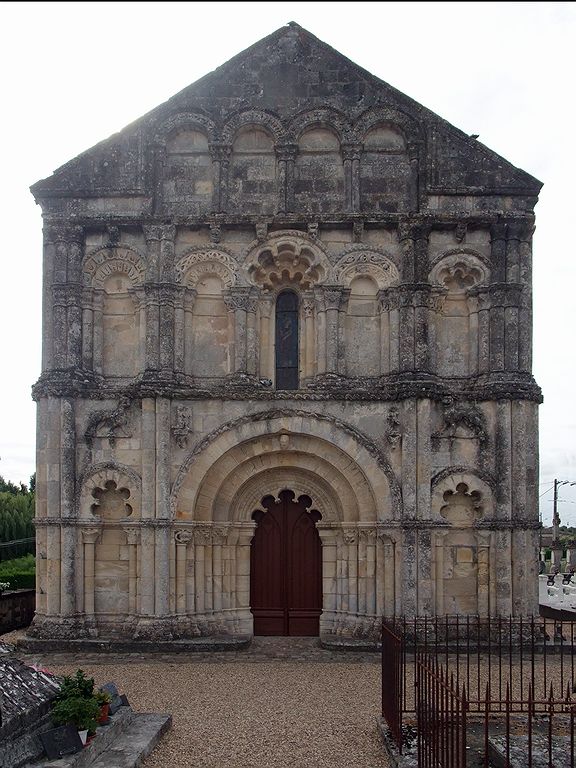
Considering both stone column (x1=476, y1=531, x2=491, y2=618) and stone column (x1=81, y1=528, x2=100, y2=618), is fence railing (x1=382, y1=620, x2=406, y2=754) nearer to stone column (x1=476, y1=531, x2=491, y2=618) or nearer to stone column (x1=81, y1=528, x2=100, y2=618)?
stone column (x1=476, y1=531, x2=491, y2=618)

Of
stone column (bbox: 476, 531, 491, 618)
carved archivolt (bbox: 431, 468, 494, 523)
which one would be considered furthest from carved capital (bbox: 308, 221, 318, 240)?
stone column (bbox: 476, 531, 491, 618)

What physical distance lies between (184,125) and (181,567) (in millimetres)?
8956

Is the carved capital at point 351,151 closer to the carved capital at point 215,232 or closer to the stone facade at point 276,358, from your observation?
the stone facade at point 276,358

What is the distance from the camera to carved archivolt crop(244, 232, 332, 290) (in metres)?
15.8

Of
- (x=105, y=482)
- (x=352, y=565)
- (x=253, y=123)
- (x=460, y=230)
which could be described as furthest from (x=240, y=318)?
(x=352, y=565)

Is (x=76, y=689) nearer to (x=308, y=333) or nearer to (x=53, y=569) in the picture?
(x=53, y=569)

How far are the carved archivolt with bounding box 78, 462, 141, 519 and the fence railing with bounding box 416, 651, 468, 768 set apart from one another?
319 inches

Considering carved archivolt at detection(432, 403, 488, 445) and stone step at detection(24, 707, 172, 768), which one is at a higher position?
carved archivolt at detection(432, 403, 488, 445)

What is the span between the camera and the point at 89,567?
15297 mm

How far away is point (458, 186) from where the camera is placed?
52.5 feet

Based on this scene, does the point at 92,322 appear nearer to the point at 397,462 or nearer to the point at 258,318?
the point at 258,318

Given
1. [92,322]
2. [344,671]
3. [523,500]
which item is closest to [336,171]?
[92,322]

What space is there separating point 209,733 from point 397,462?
273 inches

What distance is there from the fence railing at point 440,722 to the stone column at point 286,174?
1001 cm
